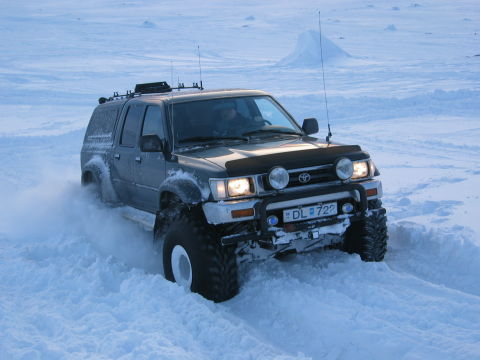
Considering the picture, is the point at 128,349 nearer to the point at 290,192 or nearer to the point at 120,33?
the point at 290,192

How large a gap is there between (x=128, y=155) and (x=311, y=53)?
2904cm

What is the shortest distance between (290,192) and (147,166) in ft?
6.00

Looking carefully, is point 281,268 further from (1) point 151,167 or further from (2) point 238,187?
(1) point 151,167

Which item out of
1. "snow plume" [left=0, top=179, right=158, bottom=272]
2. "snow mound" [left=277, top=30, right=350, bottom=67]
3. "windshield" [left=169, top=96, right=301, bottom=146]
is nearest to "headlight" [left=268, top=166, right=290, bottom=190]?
"windshield" [left=169, top=96, right=301, bottom=146]

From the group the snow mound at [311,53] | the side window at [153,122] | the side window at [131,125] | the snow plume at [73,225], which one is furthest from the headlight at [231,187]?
the snow mound at [311,53]

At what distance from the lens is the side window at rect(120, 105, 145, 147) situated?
640cm

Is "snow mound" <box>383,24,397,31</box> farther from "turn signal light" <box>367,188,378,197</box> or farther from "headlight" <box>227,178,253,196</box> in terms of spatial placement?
"headlight" <box>227,178,253,196</box>

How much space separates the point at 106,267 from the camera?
5.45 meters

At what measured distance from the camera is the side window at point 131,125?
640 centimetres

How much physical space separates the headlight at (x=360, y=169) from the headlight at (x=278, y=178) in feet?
2.58

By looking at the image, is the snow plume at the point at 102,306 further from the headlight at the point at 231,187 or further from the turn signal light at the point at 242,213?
the headlight at the point at 231,187

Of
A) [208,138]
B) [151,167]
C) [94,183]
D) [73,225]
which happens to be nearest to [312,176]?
[208,138]

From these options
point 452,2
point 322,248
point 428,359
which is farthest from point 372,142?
point 452,2

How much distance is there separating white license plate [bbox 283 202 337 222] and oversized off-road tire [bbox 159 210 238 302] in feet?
1.86
